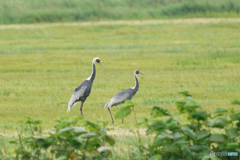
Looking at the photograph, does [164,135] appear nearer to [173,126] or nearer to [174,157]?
[173,126]

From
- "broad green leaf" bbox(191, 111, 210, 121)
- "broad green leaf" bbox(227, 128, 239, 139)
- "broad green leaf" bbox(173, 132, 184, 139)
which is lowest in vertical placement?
"broad green leaf" bbox(227, 128, 239, 139)

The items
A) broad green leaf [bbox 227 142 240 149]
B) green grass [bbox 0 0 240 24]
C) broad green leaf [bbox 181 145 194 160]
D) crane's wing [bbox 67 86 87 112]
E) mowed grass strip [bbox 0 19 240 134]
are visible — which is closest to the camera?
broad green leaf [bbox 227 142 240 149]

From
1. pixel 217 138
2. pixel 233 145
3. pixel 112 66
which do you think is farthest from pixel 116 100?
pixel 112 66

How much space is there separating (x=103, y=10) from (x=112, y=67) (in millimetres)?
24512

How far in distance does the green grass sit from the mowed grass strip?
16.9 ft

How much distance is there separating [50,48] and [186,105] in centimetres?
2192

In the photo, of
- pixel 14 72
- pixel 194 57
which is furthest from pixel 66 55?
pixel 194 57

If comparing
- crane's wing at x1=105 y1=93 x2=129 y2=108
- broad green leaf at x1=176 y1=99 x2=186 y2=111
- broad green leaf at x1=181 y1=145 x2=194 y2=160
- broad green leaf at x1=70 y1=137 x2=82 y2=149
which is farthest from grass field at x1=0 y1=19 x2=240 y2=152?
broad green leaf at x1=181 y1=145 x2=194 y2=160

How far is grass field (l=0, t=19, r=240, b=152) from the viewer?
40.3ft

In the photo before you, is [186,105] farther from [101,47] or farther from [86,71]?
[101,47]

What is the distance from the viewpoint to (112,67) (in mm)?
19578

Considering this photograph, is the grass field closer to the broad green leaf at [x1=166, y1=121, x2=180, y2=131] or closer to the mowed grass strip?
the mowed grass strip

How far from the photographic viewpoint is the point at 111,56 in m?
22.7

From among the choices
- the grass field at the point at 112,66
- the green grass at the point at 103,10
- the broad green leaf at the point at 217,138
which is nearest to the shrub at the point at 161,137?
the broad green leaf at the point at 217,138
